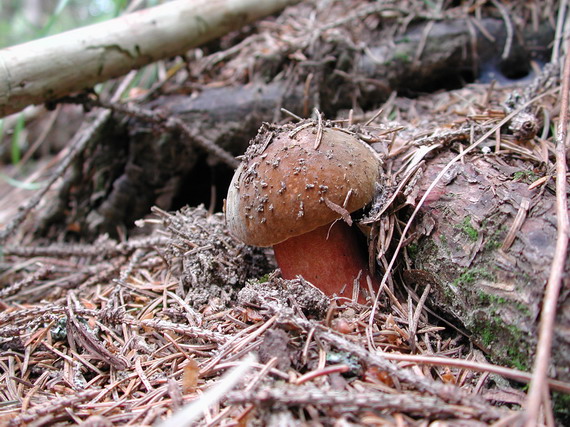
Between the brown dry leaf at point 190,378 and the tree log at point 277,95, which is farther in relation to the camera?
the tree log at point 277,95

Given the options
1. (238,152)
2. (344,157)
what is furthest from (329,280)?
(238,152)

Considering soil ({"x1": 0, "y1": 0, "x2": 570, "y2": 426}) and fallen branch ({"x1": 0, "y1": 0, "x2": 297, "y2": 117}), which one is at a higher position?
fallen branch ({"x1": 0, "y1": 0, "x2": 297, "y2": 117})

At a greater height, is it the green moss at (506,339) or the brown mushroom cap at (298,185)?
the brown mushroom cap at (298,185)

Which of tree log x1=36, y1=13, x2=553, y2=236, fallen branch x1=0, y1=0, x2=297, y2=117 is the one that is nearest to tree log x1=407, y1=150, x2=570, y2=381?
tree log x1=36, y1=13, x2=553, y2=236

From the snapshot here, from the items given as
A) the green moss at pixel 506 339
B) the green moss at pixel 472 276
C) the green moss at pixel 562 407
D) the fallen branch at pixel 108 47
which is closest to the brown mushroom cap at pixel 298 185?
the green moss at pixel 472 276

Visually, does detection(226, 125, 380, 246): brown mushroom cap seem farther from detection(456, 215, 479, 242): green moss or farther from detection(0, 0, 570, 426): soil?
detection(456, 215, 479, 242): green moss

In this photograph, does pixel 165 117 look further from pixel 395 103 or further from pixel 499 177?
pixel 499 177

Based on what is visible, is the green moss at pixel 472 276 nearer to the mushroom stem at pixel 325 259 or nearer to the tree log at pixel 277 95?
the mushroom stem at pixel 325 259
